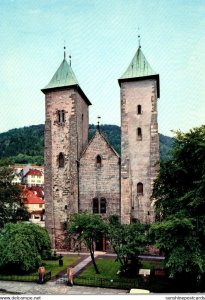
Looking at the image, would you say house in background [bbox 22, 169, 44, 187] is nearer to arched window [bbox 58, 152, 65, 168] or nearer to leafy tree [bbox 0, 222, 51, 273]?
arched window [bbox 58, 152, 65, 168]

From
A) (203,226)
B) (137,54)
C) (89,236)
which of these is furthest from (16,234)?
(137,54)

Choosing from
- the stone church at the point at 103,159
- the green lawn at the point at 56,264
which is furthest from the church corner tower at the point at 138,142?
the green lawn at the point at 56,264

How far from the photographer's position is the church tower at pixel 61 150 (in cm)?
3522

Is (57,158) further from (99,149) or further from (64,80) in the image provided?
(64,80)

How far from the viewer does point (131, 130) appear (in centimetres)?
3469

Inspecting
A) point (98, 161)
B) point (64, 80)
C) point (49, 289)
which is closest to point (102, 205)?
point (98, 161)

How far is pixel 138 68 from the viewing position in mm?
36062

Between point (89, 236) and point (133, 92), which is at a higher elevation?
point (133, 92)

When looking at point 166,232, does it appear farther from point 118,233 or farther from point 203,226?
point 118,233

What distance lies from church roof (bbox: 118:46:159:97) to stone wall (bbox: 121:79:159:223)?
1.83 feet

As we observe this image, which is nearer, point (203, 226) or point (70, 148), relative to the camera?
point (203, 226)

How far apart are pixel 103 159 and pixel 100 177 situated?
6.60 ft

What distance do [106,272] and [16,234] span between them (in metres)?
7.87

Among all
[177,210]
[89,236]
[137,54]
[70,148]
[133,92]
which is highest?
[137,54]
